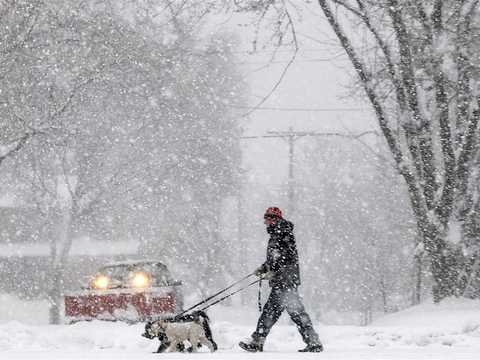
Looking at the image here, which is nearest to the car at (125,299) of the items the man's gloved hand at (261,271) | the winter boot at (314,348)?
the man's gloved hand at (261,271)

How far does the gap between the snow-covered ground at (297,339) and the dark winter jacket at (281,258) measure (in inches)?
31.9

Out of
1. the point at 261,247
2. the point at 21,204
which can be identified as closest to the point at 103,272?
the point at 21,204

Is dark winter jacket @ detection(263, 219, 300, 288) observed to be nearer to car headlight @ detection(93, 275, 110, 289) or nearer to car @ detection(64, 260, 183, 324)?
car @ detection(64, 260, 183, 324)

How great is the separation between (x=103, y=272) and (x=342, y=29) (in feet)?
19.0

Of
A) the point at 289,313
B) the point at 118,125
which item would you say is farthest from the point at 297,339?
the point at 118,125

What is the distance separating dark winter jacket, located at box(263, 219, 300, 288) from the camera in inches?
320

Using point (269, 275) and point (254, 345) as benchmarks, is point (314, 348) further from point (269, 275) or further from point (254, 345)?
point (269, 275)

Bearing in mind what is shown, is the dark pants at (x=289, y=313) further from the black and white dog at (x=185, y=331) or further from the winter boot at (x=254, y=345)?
the black and white dog at (x=185, y=331)

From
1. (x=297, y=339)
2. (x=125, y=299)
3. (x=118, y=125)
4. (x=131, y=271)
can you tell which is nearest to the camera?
(x=297, y=339)

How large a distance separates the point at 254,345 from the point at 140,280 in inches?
150

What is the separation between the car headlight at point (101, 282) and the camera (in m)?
11.5

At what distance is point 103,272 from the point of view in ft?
40.6

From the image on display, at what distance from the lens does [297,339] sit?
951 cm

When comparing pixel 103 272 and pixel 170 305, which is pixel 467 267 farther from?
pixel 103 272
